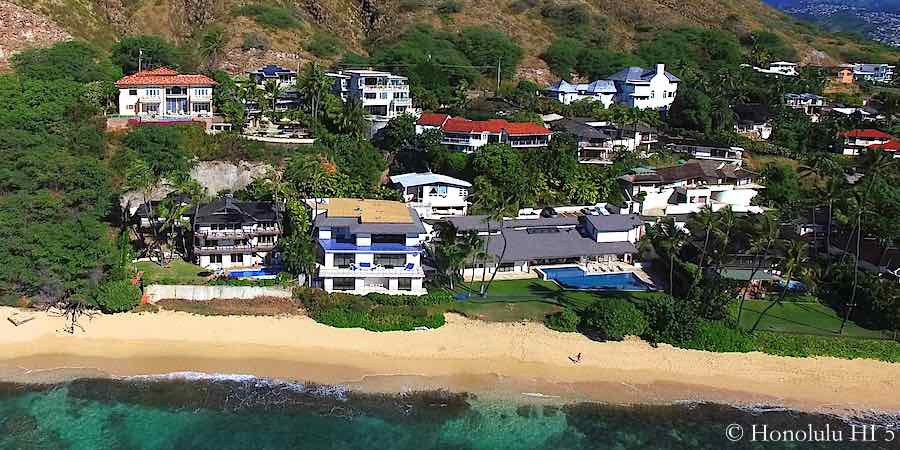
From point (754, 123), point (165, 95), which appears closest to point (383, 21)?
point (165, 95)

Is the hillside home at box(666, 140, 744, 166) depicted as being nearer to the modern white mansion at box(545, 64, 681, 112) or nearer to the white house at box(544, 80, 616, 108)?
the modern white mansion at box(545, 64, 681, 112)

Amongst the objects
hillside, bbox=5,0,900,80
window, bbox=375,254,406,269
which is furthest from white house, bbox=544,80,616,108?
window, bbox=375,254,406,269

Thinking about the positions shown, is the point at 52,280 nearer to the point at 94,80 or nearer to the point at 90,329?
the point at 90,329

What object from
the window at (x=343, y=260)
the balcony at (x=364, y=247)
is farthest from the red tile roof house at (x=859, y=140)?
the window at (x=343, y=260)

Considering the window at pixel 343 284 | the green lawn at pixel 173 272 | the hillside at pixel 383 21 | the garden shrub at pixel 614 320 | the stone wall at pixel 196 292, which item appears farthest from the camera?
the hillside at pixel 383 21

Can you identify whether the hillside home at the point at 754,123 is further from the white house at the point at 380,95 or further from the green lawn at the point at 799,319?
Result: the green lawn at the point at 799,319

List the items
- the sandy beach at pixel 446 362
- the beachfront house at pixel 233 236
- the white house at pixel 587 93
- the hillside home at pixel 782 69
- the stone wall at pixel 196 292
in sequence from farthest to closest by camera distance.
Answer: the hillside home at pixel 782 69
the white house at pixel 587 93
the beachfront house at pixel 233 236
the stone wall at pixel 196 292
the sandy beach at pixel 446 362
